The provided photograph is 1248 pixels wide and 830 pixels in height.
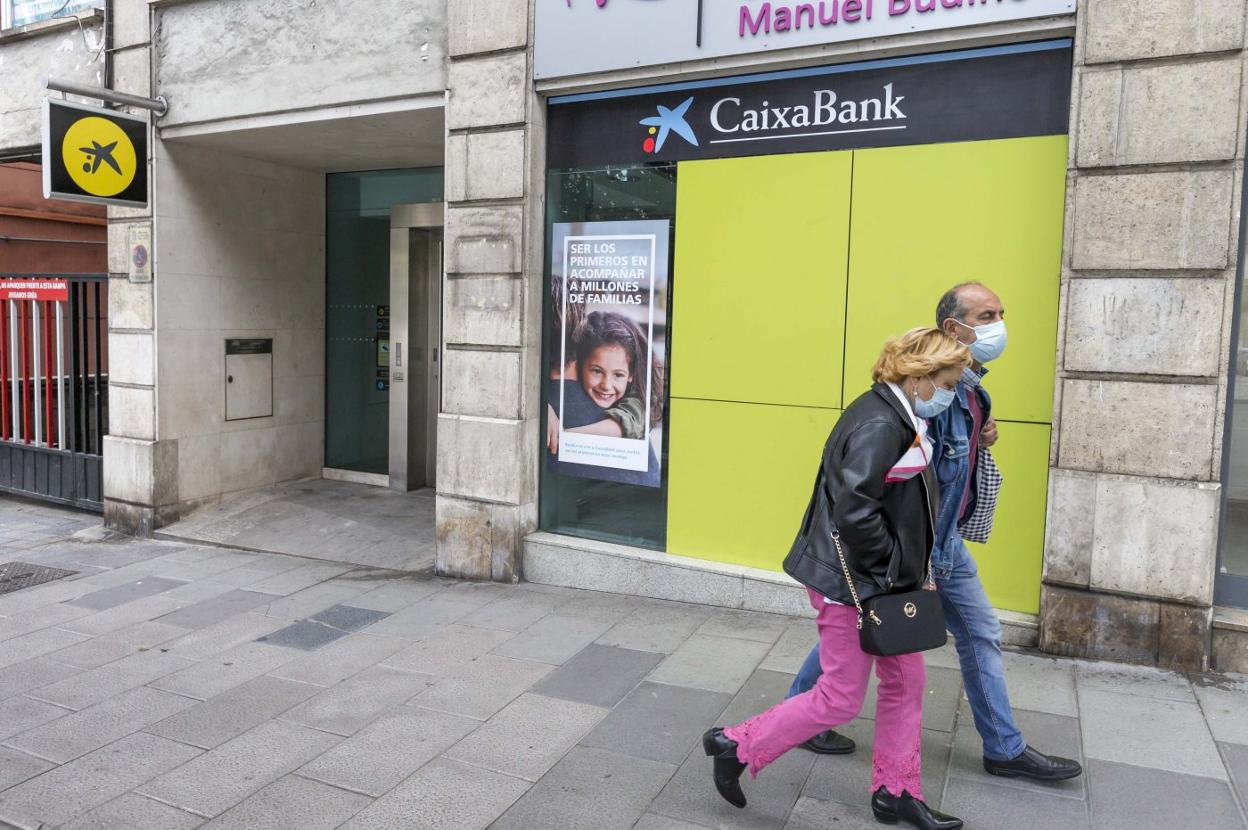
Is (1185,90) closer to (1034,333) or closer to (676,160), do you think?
(1034,333)

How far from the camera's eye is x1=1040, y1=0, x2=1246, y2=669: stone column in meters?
4.69

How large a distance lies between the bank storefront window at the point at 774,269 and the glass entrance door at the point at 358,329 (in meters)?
3.60

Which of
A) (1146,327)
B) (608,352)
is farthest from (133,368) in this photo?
(1146,327)

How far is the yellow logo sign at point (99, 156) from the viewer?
24.7ft

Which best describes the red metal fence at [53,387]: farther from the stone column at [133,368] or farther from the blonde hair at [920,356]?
the blonde hair at [920,356]

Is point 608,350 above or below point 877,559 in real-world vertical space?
above

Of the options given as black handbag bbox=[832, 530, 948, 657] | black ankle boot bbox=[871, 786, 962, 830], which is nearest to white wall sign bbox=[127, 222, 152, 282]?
black handbag bbox=[832, 530, 948, 657]

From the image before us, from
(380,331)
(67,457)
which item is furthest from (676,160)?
(67,457)

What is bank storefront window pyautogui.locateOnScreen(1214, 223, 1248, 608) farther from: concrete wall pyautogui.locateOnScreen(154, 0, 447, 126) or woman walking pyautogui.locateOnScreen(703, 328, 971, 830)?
concrete wall pyautogui.locateOnScreen(154, 0, 447, 126)

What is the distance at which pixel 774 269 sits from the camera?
234 inches

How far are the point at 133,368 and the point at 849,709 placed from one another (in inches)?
292

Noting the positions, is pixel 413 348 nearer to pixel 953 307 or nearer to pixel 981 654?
pixel 953 307

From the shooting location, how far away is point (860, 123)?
5664 mm

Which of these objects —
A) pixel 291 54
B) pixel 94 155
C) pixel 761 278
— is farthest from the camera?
pixel 94 155
